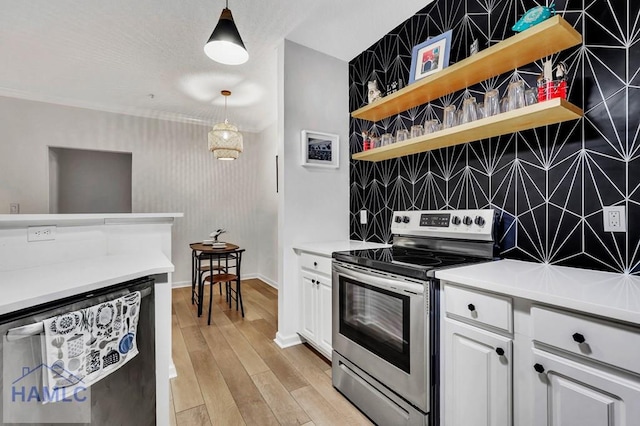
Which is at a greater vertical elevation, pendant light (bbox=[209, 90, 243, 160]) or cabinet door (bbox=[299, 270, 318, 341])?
pendant light (bbox=[209, 90, 243, 160])

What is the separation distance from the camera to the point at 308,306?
250 centimetres

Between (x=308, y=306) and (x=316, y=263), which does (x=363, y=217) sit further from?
(x=308, y=306)

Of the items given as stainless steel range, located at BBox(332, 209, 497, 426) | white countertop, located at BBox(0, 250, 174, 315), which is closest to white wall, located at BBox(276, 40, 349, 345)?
stainless steel range, located at BBox(332, 209, 497, 426)

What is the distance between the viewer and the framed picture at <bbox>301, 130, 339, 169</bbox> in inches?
106

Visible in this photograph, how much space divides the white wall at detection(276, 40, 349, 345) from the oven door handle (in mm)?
758

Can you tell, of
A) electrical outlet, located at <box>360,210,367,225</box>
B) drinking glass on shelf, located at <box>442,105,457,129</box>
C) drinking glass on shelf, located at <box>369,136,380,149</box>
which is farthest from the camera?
electrical outlet, located at <box>360,210,367,225</box>

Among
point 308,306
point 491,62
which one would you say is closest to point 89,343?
point 308,306

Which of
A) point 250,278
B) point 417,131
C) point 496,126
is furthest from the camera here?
point 250,278

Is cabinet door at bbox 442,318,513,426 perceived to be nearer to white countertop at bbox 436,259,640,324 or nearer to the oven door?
the oven door

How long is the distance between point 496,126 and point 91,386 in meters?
2.16

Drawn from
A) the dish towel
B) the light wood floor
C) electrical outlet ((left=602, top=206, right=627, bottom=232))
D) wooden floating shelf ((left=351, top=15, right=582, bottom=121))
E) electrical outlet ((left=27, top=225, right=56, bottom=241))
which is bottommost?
the light wood floor

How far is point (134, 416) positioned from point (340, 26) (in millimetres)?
2853

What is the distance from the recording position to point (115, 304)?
120 centimetres

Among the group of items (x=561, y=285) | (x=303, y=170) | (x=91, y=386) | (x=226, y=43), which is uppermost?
(x=226, y=43)
